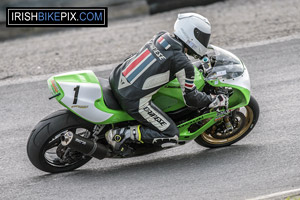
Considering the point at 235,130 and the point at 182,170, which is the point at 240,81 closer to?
the point at 235,130

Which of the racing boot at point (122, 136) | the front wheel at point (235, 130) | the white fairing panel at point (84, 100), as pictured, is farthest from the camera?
the front wheel at point (235, 130)

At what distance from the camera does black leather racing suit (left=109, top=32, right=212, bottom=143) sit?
5.37 metres

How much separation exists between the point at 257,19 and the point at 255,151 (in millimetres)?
5797

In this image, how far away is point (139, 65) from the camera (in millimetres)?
5453

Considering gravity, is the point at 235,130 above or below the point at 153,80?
below

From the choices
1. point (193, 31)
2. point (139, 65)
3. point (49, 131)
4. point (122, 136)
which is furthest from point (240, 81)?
point (49, 131)

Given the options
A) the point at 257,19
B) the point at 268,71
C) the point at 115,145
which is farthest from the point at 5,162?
the point at 257,19

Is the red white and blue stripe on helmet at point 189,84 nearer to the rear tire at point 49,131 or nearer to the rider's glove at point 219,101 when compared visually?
the rider's glove at point 219,101

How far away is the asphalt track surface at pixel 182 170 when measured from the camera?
550 cm

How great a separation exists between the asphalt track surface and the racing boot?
0.44 m

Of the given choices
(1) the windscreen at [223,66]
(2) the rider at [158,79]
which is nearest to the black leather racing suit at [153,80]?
(2) the rider at [158,79]

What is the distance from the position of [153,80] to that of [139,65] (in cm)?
23

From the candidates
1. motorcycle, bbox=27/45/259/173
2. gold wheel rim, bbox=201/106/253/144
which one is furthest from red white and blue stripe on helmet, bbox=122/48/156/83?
gold wheel rim, bbox=201/106/253/144

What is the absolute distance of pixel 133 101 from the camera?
5.50 m
